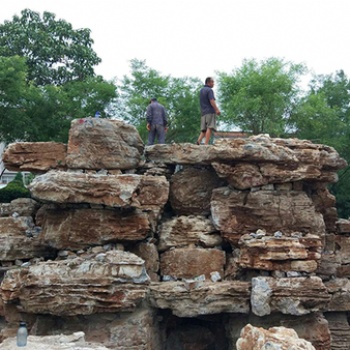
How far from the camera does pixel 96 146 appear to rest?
40.2 ft

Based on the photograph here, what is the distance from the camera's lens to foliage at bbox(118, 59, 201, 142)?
2291 centimetres

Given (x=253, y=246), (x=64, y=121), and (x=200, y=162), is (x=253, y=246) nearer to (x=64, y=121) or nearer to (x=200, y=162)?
(x=200, y=162)

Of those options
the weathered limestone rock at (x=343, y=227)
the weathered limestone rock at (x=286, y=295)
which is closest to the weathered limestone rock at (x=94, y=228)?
the weathered limestone rock at (x=286, y=295)

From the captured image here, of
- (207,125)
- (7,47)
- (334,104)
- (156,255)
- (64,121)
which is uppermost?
(7,47)

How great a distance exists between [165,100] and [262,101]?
4.62 metres

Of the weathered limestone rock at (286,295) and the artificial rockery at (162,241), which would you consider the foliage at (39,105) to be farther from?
the weathered limestone rock at (286,295)

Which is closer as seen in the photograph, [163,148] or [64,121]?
[163,148]

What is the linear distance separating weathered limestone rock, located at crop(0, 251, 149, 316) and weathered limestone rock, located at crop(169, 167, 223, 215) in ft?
8.46

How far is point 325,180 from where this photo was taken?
1328cm

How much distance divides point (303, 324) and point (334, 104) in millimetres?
15370

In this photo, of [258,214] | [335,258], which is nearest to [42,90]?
[258,214]

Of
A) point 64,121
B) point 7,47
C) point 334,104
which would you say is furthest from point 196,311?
point 7,47

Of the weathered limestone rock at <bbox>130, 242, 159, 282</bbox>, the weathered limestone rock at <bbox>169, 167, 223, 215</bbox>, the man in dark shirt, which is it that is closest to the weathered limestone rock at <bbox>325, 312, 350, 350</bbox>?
the weathered limestone rock at <bbox>169, 167, 223, 215</bbox>

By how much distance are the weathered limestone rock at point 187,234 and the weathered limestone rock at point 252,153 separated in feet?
5.10
